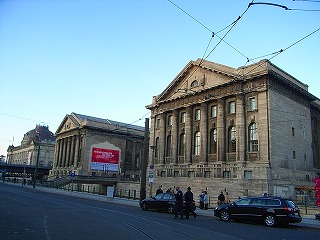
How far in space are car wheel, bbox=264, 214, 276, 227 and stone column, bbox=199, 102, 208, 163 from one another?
24069 mm

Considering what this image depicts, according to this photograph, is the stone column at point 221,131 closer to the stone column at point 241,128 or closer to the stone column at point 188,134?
the stone column at point 241,128

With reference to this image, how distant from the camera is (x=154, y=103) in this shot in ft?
169

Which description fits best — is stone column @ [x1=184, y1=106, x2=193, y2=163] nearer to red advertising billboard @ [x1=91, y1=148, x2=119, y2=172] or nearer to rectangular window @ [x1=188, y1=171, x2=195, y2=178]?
rectangular window @ [x1=188, y1=171, x2=195, y2=178]

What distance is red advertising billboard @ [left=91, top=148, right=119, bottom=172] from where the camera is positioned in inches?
2758

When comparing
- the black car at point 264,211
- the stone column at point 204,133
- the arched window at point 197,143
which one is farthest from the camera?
the arched window at point 197,143

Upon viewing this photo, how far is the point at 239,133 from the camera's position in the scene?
119 feet

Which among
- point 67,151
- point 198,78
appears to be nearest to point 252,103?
point 198,78

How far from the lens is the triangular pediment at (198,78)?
39625 millimetres

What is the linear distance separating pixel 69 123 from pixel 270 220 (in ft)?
228

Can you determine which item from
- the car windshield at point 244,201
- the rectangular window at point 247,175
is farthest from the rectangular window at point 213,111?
the car windshield at point 244,201

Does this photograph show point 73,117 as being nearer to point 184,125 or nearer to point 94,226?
point 184,125

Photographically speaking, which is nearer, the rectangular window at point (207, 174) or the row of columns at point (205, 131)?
the row of columns at point (205, 131)

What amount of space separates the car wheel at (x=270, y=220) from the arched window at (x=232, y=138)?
21.7 metres

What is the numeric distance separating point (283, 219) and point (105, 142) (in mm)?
60890
